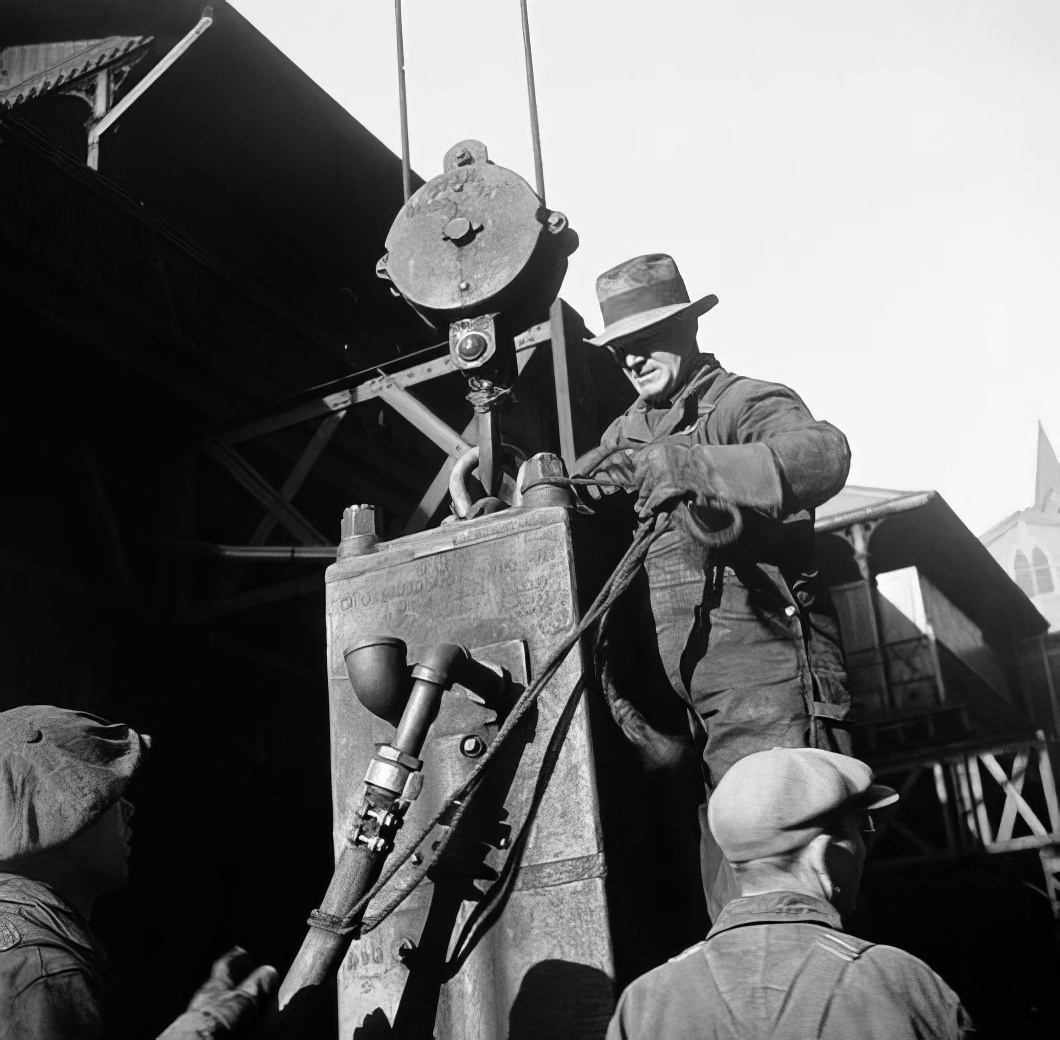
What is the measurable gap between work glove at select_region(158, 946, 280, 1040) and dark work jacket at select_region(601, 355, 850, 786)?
5.67ft

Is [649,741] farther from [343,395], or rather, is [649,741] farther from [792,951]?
[343,395]

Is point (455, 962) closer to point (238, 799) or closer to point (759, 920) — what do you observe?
point (759, 920)

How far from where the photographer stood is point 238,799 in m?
10.1

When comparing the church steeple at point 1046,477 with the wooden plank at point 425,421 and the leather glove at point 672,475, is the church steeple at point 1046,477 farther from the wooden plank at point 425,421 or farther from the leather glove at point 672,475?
the leather glove at point 672,475

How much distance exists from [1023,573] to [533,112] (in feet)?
166

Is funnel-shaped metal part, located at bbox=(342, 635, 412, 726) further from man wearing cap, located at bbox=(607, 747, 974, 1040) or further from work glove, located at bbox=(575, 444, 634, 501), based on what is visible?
man wearing cap, located at bbox=(607, 747, 974, 1040)

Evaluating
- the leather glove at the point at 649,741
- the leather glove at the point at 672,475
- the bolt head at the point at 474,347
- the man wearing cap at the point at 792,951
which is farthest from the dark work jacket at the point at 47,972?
the bolt head at the point at 474,347

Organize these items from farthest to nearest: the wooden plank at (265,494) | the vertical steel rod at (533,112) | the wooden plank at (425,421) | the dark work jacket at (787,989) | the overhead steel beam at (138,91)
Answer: the overhead steel beam at (138,91)
the wooden plank at (265,494)
the wooden plank at (425,421)
the vertical steel rod at (533,112)
the dark work jacket at (787,989)

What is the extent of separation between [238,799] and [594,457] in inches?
240

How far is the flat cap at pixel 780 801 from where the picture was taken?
2.92 metres

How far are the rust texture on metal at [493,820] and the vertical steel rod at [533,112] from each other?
170 cm

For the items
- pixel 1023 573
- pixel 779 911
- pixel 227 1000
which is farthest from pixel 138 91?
pixel 1023 573

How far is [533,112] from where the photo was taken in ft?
19.0

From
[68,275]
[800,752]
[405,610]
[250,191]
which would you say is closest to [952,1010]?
[800,752]
